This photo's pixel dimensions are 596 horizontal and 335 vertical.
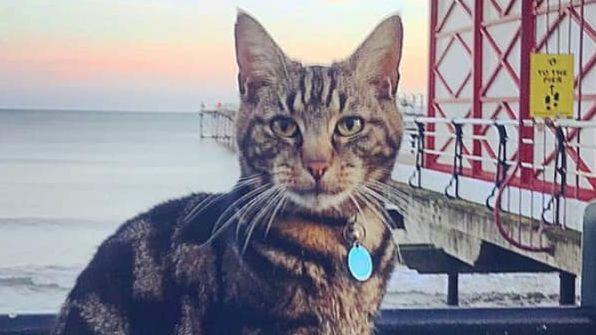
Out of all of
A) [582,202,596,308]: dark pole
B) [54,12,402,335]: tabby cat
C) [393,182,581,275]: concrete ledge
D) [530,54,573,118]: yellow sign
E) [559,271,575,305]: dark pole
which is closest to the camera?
[54,12,402,335]: tabby cat

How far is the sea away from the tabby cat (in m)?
0.85

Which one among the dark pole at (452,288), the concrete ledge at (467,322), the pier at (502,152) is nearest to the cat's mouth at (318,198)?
the concrete ledge at (467,322)

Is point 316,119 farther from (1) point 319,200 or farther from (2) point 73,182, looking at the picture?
(2) point 73,182

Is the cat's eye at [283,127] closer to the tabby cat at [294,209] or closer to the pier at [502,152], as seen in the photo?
the tabby cat at [294,209]

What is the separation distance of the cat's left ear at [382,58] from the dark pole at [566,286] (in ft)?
6.04

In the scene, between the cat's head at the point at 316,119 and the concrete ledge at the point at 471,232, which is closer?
the cat's head at the point at 316,119

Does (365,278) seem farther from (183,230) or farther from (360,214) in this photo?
(183,230)

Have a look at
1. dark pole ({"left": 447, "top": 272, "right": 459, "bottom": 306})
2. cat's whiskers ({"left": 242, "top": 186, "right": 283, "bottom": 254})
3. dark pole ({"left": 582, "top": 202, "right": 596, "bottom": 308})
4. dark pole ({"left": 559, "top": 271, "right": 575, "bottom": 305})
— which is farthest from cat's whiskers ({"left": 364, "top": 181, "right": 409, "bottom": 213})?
dark pole ({"left": 447, "top": 272, "right": 459, "bottom": 306})

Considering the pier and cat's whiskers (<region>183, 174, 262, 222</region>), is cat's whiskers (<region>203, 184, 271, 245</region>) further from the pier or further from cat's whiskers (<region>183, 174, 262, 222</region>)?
the pier

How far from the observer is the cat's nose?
116cm

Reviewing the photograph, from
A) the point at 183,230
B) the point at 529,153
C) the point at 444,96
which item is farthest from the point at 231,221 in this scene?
the point at 444,96

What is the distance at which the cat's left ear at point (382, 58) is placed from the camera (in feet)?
3.86

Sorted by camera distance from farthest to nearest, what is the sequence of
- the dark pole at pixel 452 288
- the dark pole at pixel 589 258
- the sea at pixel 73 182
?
the dark pole at pixel 452 288, the sea at pixel 73 182, the dark pole at pixel 589 258

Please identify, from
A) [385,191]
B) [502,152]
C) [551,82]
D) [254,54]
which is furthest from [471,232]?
[254,54]
